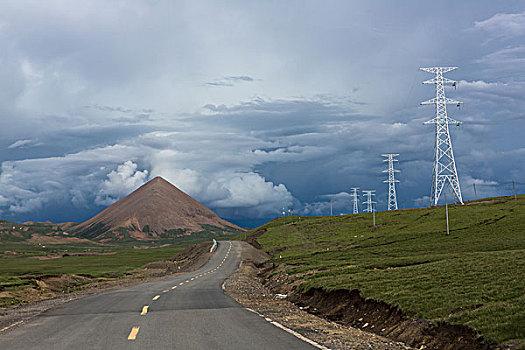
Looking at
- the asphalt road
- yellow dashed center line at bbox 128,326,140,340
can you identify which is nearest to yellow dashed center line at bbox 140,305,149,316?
the asphalt road

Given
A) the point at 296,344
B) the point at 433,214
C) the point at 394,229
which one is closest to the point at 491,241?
the point at 394,229

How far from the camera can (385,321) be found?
737 inches

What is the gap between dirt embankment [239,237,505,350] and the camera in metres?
13.8

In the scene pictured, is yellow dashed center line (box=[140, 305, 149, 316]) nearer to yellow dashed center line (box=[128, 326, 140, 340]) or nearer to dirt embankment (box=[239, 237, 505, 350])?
yellow dashed center line (box=[128, 326, 140, 340])

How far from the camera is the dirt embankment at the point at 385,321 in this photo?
1384 centimetres

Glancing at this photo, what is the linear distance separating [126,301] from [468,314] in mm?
19720

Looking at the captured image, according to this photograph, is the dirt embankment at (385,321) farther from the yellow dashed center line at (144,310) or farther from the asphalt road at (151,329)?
the yellow dashed center line at (144,310)

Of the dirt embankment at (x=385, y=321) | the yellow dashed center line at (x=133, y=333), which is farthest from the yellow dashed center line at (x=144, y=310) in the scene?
the dirt embankment at (x=385, y=321)

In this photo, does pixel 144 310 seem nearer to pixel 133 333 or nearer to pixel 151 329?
pixel 151 329

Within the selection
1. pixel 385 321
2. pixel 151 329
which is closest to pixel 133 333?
pixel 151 329

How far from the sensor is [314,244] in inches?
4432

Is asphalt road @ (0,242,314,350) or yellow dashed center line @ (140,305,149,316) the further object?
yellow dashed center line @ (140,305,149,316)

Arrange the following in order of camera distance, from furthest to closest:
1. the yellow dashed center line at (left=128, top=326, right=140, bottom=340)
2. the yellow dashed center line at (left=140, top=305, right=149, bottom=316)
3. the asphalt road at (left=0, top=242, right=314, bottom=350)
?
the yellow dashed center line at (left=140, top=305, right=149, bottom=316), the yellow dashed center line at (left=128, top=326, right=140, bottom=340), the asphalt road at (left=0, top=242, right=314, bottom=350)

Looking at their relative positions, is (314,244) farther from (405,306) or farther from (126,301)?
(405,306)
